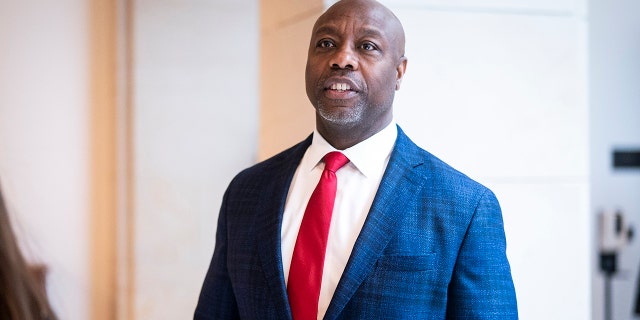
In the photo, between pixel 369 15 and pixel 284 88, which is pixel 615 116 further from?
pixel 369 15

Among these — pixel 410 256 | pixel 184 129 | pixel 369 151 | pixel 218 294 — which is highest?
pixel 184 129

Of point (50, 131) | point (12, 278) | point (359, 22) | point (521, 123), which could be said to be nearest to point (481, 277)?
point (359, 22)

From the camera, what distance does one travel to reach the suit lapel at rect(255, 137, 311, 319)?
1.78 meters

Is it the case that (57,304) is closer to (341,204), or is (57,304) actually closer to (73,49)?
(73,49)

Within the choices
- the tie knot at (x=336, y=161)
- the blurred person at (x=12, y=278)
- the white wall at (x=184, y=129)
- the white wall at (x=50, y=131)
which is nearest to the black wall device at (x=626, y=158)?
the white wall at (x=184, y=129)

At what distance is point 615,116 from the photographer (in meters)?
5.72

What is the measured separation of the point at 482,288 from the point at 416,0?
1.07 meters

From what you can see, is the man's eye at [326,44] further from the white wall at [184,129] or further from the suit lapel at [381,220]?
the white wall at [184,129]

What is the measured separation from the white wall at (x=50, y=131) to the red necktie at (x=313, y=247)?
10.5 feet

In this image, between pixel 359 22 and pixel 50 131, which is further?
pixel 50 131

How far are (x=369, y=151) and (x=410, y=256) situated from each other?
0.27 meters

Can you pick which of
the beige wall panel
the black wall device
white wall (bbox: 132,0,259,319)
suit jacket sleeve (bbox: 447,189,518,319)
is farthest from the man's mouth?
the black wall device

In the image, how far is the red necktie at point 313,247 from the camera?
177 centimetres

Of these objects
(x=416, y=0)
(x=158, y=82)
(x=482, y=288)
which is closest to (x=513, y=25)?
(x=416, y=0)
